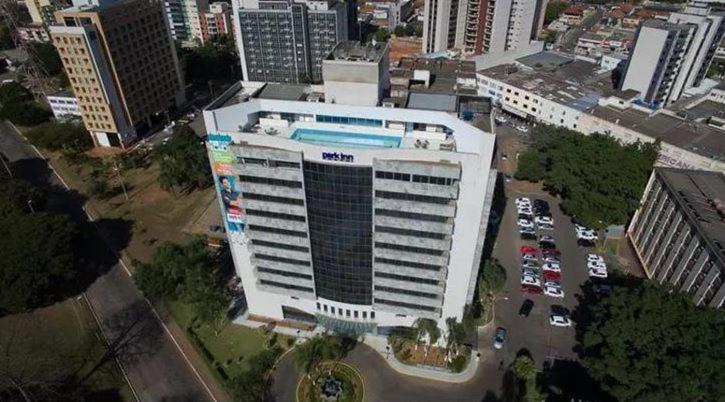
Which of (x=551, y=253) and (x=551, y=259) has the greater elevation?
(x=551, y=253)

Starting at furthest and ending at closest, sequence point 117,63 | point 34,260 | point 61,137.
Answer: point 61,137, point 117,63, point 34,260

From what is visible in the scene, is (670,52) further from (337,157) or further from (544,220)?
(337,157)

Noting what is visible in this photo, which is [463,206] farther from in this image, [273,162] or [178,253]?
[178,253]

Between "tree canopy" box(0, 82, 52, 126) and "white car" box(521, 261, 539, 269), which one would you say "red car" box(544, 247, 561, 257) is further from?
"tree canopy" box(0, 82, 52, 126)

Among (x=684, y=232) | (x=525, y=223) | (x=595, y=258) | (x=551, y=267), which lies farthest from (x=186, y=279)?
(x=684, y=232)

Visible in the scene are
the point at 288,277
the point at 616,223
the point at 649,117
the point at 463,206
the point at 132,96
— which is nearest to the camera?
the point at 463,206

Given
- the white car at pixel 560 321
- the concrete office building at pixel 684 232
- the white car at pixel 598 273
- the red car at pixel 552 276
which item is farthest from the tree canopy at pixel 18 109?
the concrete office building at pixel 684 232

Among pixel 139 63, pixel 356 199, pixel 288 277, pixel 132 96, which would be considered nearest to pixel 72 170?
pixel 132 96
